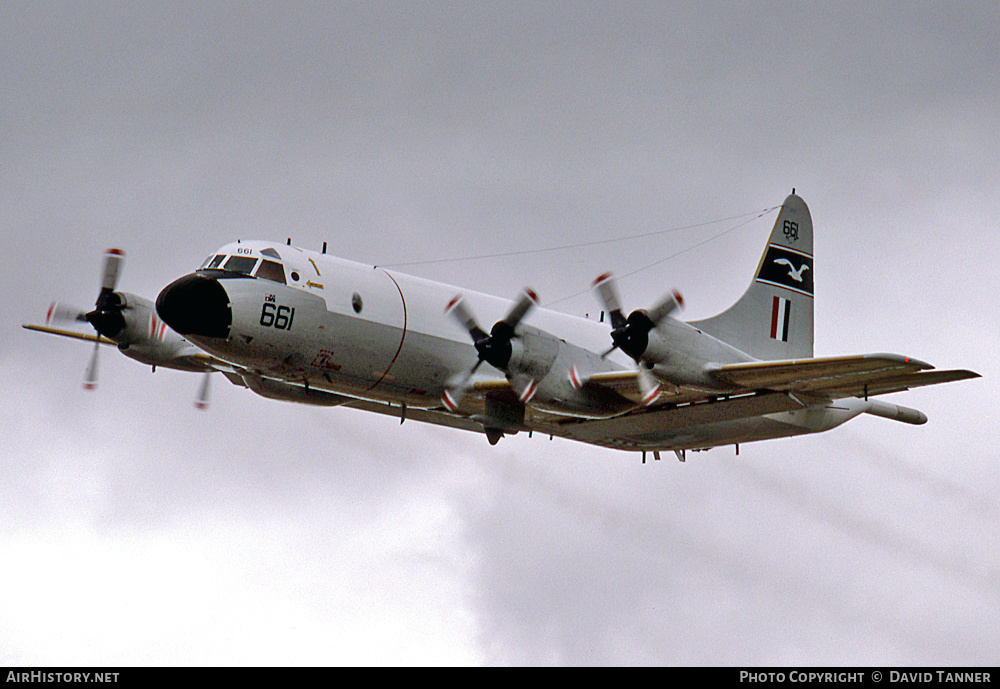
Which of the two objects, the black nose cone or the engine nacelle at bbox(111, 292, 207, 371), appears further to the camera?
the engine nacelle at bbox(111, 292, 207, 371)

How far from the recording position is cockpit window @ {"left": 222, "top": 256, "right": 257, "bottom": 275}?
21.7m

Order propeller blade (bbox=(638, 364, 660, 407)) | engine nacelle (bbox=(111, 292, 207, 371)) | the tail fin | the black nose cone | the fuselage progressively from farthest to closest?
the tail fin, engine nacelle (bbox=(111, 292, 207, 371)), propeller blade (bbox=(638, 364, 660, 407)), the fuselage, the black nose cone

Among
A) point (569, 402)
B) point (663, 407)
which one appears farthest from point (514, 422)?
point (663, 407)

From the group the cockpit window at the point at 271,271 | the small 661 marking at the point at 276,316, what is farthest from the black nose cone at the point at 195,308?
the cockpit window at the point at 271,271

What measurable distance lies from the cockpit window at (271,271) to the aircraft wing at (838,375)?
26.7ft

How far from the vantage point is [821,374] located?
2161cm

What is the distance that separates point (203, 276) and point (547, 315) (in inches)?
309

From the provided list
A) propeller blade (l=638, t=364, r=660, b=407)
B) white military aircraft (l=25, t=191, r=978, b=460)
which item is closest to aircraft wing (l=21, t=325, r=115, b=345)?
white military aircraft (l=25, t=191, r=978, b=460)

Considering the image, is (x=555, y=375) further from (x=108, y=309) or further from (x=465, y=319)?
(x=108, y=309)

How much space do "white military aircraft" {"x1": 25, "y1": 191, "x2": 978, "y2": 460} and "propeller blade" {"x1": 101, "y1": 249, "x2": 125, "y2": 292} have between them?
1.2 inches

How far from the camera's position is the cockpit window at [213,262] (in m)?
21.9

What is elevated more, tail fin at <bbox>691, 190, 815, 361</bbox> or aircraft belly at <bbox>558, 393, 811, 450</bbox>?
tail fin at <bbox>691, 190, 815, 361</bbox>

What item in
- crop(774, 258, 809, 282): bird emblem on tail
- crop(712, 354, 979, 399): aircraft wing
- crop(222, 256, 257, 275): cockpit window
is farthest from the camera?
crop(774, 258, 809, 282): bird emblem on tail

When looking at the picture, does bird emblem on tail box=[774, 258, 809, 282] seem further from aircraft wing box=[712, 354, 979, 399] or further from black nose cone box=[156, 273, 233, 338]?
black nose cone box=[156, 273, 233, 338]
